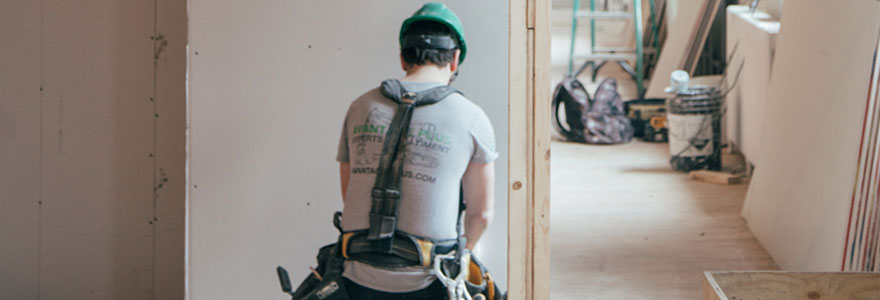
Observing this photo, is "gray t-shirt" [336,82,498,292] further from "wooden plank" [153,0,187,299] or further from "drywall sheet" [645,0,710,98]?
"drywall sheet" [645,0,710,98]

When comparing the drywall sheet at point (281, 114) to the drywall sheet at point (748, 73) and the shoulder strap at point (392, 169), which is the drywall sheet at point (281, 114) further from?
the drywall sheet at point (748, 73)

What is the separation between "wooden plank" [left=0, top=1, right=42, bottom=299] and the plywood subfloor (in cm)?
222

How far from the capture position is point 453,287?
7.89 ft

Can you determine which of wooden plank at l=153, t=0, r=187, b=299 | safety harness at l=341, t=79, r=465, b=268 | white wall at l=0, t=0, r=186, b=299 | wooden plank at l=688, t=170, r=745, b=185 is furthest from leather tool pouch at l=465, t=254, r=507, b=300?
wooden plank at l=688, t=170, r=745, b=185

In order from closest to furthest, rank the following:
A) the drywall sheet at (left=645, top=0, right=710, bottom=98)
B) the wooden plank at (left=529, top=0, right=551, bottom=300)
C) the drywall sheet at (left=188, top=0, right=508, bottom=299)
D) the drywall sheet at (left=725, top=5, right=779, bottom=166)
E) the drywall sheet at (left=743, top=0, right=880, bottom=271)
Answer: the wooden plank at (left=529, top=0, right=551, bottom=300)
the drywall sheet at (left=188, top=0, right=508, bottom=299)
the drywall sheet at (left=743, top=0, right=880, bottom=271)
the drywall sheet at (left=725, top=5, right=779, bottom=166)
the drywall sheet at (left=645, top=0, right=710, bottom=98)

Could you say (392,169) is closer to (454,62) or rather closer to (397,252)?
(397,252)

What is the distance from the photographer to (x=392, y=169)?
2426mm

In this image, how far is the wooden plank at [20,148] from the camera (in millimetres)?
3596

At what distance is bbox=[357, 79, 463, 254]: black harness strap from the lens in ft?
7.84

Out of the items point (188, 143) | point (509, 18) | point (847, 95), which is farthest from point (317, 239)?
point (847, 95)

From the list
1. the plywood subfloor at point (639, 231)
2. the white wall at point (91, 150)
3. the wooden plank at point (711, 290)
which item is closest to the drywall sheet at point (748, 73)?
the plywood subfloor at point (639, 231)

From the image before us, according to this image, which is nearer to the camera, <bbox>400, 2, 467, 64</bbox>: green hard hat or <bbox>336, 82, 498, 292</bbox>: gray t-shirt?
<bbox>336, 82, 498, 292</bbox>: gray t-shirt

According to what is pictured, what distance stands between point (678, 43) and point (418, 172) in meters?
6.70

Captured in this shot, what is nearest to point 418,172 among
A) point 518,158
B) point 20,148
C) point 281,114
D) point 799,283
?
point 518,158
